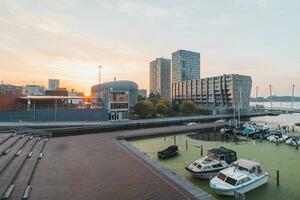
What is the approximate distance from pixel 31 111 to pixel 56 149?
Answer: 2740 cm

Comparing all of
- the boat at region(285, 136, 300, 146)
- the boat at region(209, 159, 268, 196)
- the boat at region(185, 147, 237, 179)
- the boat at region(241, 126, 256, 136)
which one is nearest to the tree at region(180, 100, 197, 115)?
the boat at region(241, 126, 256, 136)

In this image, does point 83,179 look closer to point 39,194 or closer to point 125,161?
point 39,194

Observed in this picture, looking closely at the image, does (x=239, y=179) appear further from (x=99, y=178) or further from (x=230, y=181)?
(x=99, y=178)

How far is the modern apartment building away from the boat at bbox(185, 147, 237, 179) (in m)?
116

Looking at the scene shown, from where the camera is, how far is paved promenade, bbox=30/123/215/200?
46.2 ft

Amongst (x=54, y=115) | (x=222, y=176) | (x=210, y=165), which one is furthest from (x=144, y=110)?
(x=222, y=176)

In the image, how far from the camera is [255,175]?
742 inches

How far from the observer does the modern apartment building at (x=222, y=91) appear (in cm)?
14112

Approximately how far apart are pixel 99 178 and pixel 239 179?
36.0 ft

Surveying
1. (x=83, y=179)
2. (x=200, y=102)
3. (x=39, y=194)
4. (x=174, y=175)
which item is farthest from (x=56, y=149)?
(x=200, y=102)

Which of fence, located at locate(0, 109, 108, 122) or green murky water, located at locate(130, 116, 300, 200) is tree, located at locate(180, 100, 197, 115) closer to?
fence, located at locate(0, 109, 108, 122)

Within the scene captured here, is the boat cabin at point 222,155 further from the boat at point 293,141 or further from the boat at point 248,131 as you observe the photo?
the boat at point 248,131

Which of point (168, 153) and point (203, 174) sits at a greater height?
point (168, 153)

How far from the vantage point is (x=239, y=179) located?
1773 centimetres
